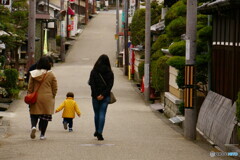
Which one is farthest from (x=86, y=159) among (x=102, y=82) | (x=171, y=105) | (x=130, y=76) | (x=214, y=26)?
(x=130, y=76)

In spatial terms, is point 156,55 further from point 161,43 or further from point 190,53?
point 190,53

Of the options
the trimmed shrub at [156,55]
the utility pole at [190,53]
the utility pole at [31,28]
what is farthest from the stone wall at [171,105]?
the utility pole at [31,28]

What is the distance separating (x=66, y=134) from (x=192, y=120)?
320cm

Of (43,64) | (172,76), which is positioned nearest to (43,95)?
(43,64)

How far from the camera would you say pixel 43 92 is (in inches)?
576

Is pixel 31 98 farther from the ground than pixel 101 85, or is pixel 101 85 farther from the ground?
pixel 101 85

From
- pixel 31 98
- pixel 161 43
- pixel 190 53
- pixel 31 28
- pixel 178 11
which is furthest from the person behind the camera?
pixel 31 28

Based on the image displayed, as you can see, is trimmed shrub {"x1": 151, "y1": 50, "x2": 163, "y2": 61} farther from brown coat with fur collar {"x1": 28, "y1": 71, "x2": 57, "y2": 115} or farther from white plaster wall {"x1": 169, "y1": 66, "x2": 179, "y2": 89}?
brown coat with fur collar {"x1": 28, "y1": 71, "x2": 57, "y2": 115}

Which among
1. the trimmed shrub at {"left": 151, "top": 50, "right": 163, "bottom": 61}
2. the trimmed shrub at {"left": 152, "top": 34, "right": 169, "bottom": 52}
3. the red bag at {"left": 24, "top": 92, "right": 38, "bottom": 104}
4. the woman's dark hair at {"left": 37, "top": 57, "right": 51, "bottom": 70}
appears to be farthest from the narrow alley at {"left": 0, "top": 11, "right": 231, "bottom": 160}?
the trimmed shrub at {"left": 152, "top": 34, "right": 169, "bottom": 52}

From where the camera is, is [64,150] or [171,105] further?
[171,105]

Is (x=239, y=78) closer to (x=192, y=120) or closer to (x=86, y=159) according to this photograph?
(x=192, y=120)

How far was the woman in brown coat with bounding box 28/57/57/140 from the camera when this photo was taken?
1458 cm

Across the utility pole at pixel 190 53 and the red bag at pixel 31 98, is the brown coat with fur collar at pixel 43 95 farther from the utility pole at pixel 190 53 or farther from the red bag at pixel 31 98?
the utility pole at pixel 190 53

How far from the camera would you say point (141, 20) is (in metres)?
41.6
